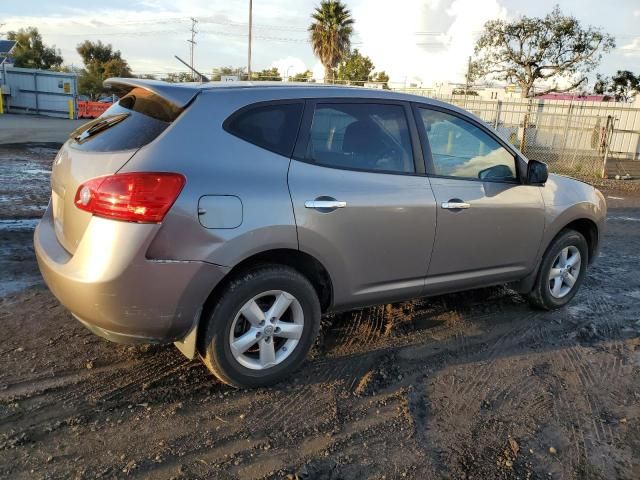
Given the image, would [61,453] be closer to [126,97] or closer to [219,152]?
[219,152]

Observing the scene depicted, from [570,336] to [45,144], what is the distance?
15198 millimetres

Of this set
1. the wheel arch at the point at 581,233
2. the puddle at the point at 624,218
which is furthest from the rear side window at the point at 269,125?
the puddle at the point at 624,218

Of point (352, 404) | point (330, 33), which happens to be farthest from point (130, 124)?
point (330, 33)

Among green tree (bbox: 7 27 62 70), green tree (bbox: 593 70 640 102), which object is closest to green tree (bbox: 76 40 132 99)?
green tree (bbox: 7 27 62 70)

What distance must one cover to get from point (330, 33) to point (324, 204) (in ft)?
148

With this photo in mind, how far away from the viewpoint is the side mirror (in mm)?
4168

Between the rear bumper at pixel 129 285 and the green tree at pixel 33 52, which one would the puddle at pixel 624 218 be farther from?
the green tree at pixel 33 52

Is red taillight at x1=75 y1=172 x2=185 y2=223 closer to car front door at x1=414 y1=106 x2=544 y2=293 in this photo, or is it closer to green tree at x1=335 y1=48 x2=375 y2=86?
car front door at x1=414 y1=106 x2=544 y2=293

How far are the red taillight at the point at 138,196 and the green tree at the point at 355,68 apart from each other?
154ft

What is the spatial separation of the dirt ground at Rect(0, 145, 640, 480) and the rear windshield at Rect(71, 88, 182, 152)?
1.40 m

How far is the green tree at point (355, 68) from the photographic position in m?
49.5

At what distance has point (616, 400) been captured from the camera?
3346 millimetres

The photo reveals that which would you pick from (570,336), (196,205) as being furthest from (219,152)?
(570,336)

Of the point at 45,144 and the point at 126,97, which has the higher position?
the point at 126,97
